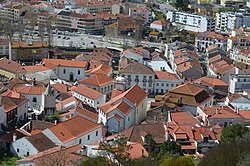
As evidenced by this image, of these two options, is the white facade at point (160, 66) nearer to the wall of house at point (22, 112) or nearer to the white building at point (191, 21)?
the wall of house at point (22, 112)

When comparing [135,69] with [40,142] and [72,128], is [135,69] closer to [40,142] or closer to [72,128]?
[72,128]

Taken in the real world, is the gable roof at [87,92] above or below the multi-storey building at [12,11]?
below

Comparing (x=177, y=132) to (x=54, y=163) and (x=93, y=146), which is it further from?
(x=54, y=163)

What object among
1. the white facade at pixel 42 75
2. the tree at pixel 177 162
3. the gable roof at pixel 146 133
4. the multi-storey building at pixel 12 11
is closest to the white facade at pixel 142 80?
the white facade at pixel 42 75

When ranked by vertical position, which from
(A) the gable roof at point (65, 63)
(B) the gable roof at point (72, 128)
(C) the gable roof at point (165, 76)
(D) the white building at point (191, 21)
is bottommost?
(B) the gable roof at point (72, 128)

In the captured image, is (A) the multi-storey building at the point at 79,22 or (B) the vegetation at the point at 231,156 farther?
(A) the multi-storey building at the point at 79,22

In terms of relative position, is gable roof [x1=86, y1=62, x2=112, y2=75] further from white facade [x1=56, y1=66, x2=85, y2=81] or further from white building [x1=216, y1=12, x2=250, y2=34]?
white building [x1=216, y1=12, x2=250, y2=34]

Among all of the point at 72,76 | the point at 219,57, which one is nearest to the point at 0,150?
the point at 72,76
